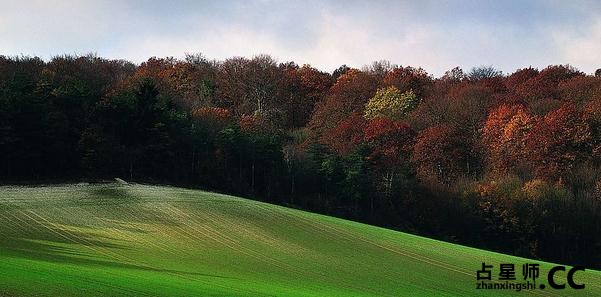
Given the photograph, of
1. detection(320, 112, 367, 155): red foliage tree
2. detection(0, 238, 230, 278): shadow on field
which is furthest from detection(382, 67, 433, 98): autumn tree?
detection(0, 238, 230, 278): shadow on field

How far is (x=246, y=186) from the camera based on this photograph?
77.1m

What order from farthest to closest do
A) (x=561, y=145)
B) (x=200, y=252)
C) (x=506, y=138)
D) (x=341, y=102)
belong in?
1. (x=341, y=102)
2. (x=506, y=138)
3. (x=561, y=145)
4. (x=200, y=252)

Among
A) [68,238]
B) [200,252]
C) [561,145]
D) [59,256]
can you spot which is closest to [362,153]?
[561,145]

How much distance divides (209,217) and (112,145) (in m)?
26.4

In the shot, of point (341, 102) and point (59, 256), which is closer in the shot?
point (59, 256)

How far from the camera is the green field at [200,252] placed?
2420 cm

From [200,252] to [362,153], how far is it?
161 ft

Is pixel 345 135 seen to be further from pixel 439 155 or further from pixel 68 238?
pixel 68 238

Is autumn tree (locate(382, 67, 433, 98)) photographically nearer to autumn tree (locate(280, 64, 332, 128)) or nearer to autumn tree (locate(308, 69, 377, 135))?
autumn tree (locate(308, 69, 377, 135))

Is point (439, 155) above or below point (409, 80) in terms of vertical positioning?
below

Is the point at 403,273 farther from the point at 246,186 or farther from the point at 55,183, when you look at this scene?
the point at 246,186

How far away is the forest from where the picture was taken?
65375mm

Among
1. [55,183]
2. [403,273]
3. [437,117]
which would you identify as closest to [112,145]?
[55,183]

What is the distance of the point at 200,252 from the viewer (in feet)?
113
